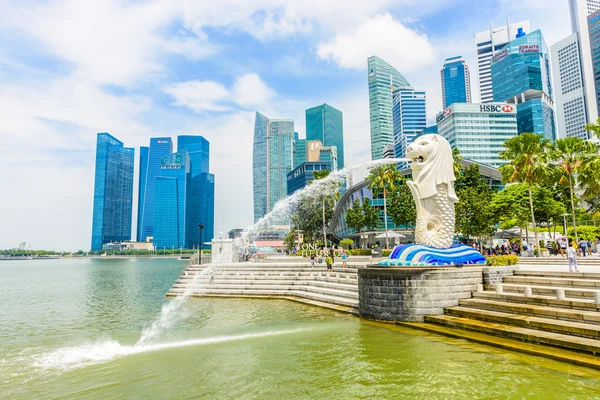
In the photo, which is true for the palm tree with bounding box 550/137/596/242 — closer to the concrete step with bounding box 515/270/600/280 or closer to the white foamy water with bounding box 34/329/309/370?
the concrete step with bounding box 515/270/600/280

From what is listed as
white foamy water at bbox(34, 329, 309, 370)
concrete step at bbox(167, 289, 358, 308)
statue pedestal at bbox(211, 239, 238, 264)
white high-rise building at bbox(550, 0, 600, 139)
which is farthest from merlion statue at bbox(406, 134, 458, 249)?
white high-rise building at bbox(550, 0, 600, 139)

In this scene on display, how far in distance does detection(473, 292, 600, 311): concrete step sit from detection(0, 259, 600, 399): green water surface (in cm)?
312

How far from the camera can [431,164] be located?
17469mm

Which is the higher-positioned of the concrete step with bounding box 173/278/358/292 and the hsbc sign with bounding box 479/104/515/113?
the hsbc sign with bounding box 479/104/515/113

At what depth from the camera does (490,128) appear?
419 ft

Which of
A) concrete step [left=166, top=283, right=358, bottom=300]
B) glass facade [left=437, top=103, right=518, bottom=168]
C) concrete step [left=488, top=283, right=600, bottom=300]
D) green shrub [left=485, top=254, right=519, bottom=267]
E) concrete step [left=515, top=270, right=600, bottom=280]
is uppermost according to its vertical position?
glass facade [left=437, top=103, right=518, bottom=168]

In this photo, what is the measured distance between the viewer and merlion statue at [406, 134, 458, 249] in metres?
17.1

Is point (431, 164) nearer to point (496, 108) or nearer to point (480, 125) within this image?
point (480, 125)

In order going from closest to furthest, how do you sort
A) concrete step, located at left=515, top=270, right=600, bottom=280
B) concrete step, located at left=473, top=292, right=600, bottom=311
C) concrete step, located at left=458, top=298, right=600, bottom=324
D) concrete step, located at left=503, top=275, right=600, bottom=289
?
concrete step, located at left=458, top=298, right=600, bottom=324 < concrete step, located at left=473, top=292, right=600, bottom=311 < concrete step, located at left=503, top=275, right=600, bottom=289 < concrete step, located at left=515, top=270, right=600, bottom=280

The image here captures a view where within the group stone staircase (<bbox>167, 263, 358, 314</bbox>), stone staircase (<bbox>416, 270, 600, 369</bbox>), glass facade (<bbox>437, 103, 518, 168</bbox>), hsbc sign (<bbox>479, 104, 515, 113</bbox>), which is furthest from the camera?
glass facade (<bbox>437, 103, 518, 168</bbox>)

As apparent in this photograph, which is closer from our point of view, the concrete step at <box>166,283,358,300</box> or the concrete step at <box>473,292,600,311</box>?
the concrete step at <box>473,292,600,311</box>

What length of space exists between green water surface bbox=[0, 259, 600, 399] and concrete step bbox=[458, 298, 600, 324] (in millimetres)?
2414

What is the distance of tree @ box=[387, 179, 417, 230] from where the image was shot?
141 feet

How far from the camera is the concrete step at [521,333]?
33.0 ft
